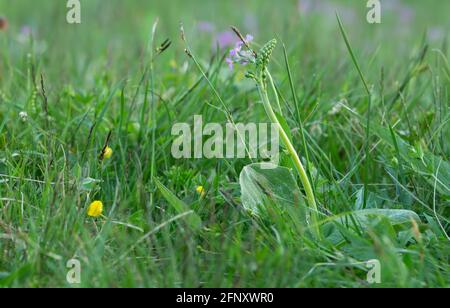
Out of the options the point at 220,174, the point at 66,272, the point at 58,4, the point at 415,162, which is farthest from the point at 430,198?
the point at 58,4

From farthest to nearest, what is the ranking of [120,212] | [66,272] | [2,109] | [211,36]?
[211,36] → [2,109] → [120,212] → [66,272]

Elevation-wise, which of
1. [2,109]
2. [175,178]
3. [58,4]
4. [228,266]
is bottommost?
[228,266]

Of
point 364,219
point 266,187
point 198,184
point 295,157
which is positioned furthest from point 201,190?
point 364,219

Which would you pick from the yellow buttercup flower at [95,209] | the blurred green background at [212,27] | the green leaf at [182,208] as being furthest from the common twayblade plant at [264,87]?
the blurred green background at [212,27]

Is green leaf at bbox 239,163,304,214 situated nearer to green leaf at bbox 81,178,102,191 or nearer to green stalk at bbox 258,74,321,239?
green stalk at bbox 258,74,321,239

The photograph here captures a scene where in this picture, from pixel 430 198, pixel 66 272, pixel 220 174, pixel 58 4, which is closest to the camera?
pixel 66 272

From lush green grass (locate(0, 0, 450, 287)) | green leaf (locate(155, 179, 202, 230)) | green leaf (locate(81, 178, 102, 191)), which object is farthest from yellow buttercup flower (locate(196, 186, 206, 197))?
green leaf (locate(81, 178, 102, 191))

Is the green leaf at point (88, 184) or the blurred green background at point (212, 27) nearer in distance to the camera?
the green leaf at point (88, 184)

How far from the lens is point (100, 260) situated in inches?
66.2

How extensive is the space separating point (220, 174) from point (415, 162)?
1.83ft

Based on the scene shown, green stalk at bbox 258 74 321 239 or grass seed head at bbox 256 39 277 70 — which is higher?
grass seed head at bbox 256 39 277 70

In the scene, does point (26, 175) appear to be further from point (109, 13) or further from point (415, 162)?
point (109, 13)

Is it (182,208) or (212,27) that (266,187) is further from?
(212,27)

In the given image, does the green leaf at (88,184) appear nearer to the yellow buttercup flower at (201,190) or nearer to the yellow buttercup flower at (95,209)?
the yellow buttercup flower at (95,209)
